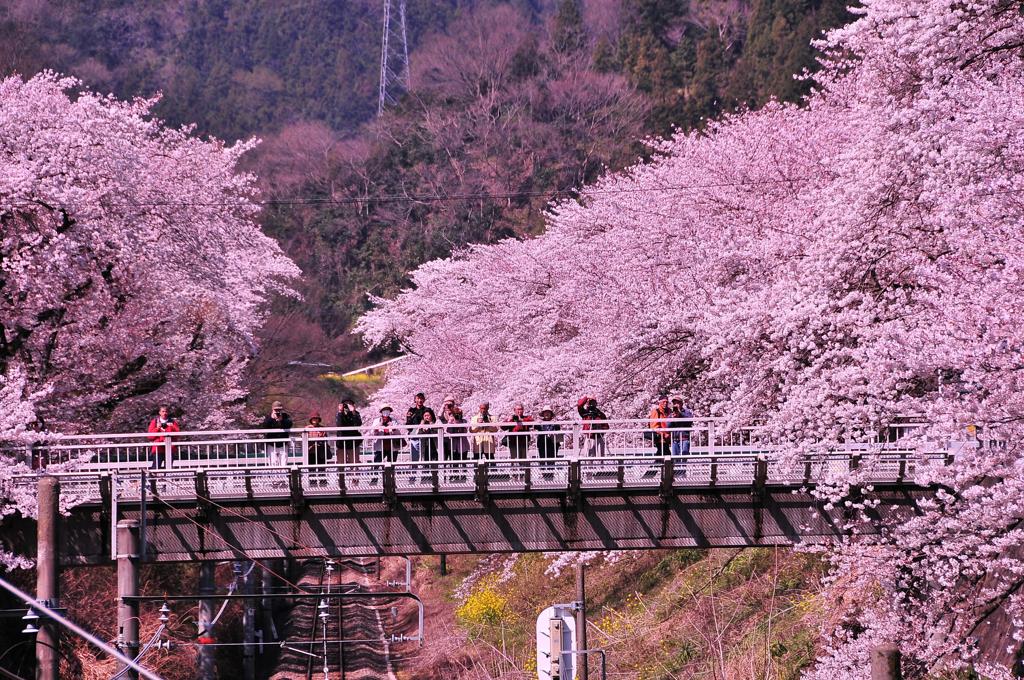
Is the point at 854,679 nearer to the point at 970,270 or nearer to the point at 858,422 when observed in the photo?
the point at 858,422

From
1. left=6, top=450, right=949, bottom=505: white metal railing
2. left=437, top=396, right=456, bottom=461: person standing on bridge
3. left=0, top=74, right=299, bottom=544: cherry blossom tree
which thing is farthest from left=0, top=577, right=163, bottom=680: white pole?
left=0, top=74, right=299, bottom=544: cherry blossom tree

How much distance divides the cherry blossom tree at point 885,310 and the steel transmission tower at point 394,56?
88.6 m

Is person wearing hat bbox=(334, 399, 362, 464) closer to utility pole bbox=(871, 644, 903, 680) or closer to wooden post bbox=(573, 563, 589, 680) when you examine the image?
wooden post bbox=(573, 563, 589, 680)

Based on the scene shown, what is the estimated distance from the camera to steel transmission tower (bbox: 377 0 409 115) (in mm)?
120156

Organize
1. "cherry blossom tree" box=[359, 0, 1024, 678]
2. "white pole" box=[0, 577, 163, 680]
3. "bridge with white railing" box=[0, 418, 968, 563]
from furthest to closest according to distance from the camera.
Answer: "bridge with white railing" box=[0, 418, 968, 563]
"cherry blossom tree" box=[359, 0, 1024, 678]
"white pole" box=[0, 577, 163, 680]

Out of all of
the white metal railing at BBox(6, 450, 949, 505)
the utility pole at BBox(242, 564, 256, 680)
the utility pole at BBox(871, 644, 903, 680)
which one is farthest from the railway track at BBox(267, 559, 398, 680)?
the utility pole at BBox(871, 644, 903, 680)

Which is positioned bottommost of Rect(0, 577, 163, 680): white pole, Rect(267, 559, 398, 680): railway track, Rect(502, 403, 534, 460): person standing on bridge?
Rect(267, 559, 398, 680): railway track

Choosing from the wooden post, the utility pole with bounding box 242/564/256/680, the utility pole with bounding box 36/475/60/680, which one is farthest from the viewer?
the utility pole with bounding box 242/564/256/680

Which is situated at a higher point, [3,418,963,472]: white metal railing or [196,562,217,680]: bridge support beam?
[3,418,963,472]: white metal railing

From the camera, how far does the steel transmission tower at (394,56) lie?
12016 cm

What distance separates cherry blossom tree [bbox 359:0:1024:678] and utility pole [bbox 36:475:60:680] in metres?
8.24

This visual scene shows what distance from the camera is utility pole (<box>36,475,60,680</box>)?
13.9m

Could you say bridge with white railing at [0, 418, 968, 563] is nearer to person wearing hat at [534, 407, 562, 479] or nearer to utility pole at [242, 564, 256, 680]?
person wearing hat at [534, 407, 562, 479]

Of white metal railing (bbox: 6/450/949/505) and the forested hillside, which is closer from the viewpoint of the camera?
white metal railing (bbox: 6/450/949/505)
